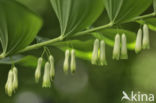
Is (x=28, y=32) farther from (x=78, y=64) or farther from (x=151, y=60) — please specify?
(x=151, y=60)

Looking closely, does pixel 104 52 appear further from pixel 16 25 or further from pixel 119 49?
pixel 16 25

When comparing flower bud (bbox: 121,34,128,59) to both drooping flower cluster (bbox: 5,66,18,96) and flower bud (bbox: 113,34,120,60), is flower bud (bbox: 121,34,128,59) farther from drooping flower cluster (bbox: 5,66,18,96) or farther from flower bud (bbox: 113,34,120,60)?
drooping flower cluster (bbox: 5,66,18,96)

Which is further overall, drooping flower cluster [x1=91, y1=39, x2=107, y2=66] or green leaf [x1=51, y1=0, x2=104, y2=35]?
drooping flower cluster [x1=91, y1=39, x2=107, y2=66]

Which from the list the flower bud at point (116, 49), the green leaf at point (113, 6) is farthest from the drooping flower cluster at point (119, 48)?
the green leaf at point (113, 6)

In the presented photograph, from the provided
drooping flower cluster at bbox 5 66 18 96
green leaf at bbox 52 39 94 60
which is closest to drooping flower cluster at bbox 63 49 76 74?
green leaf at bbox 52 39 94 60

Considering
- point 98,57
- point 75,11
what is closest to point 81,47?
point 98,57

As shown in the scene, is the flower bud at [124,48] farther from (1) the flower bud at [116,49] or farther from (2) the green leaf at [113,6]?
(2) the green leaf at [113,6]
